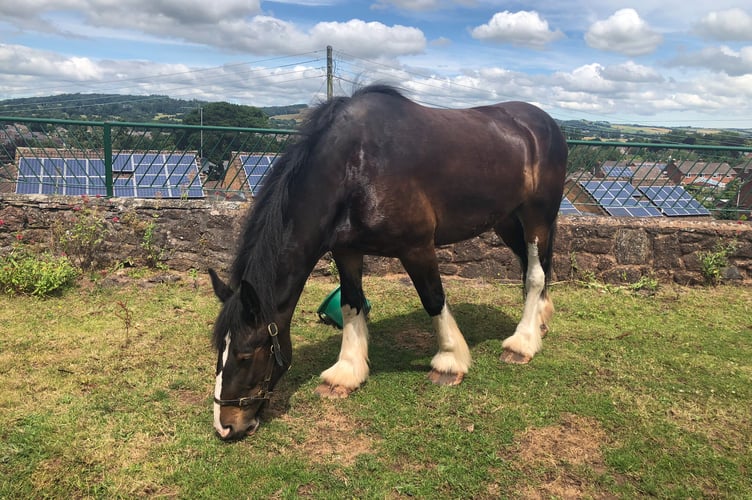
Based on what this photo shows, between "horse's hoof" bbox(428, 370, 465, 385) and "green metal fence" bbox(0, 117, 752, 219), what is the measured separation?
12.1ft

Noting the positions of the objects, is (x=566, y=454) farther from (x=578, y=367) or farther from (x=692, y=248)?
(x=692, y=248)

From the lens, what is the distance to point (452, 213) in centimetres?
372

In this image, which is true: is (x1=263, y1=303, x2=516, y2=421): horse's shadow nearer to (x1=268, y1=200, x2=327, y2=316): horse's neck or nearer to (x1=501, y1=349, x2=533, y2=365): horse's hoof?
(x1=501, y1=349, x2=533, y2=365): horse's hoof

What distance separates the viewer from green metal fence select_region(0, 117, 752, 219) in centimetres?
643

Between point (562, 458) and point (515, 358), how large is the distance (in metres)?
1.36

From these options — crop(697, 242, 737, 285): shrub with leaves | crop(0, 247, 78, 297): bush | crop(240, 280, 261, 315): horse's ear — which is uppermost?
crop(240, 280, 261, 315): horse's ear

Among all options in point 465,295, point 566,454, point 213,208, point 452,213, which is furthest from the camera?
point 213,208

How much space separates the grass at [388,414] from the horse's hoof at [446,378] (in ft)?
0.23

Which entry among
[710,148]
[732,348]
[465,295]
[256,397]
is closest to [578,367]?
[732,348]

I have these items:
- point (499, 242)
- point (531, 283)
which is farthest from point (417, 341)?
point (499, 242)

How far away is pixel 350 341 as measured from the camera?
3.83m

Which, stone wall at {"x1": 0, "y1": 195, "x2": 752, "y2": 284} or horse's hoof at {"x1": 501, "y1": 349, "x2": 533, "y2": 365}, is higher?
stone wall at {"x1": 0, "y1": 195, "x2": 752, "y2": 284}

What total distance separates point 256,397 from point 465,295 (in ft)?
11.3

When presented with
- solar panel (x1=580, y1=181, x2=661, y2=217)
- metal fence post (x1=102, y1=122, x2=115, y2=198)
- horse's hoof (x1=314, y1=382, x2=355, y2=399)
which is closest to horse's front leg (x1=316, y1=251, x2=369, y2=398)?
horse's hoof (x1=314, y1=382, x2=355, y2=399)
